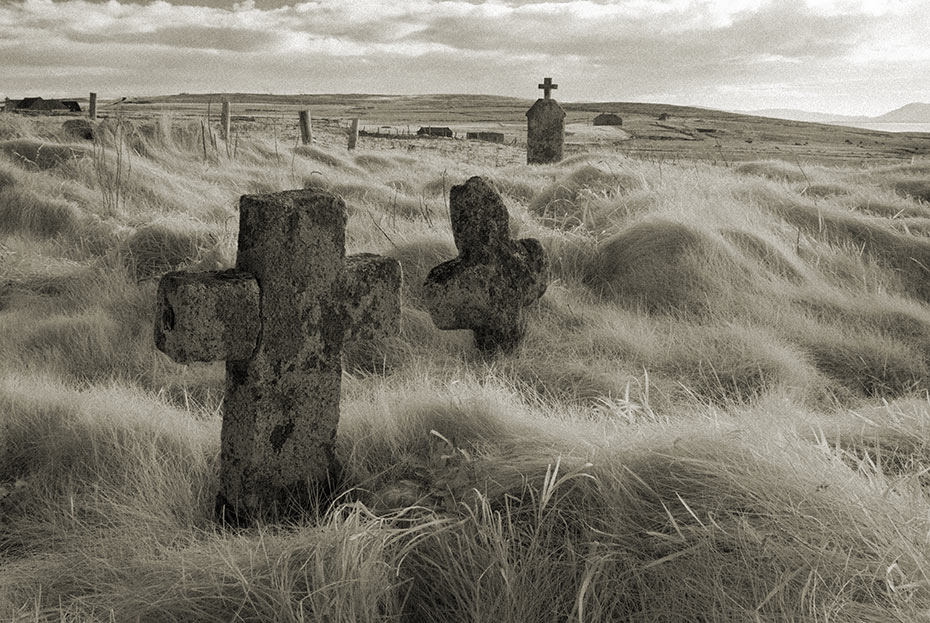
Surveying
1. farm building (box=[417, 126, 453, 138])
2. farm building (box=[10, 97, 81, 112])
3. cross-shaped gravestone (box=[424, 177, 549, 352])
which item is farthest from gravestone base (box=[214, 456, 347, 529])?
farm building (box=[10, 97, 81, 112])

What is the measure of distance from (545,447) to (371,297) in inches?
35.1

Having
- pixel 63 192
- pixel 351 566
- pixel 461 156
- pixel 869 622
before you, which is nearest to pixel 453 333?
pixel 351 566

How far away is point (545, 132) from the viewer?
15805 millimetres

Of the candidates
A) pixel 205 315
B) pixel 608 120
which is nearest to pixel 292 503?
pixel 205 315

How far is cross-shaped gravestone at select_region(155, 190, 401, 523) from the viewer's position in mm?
2727

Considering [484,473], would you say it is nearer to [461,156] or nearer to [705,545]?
[705,545]

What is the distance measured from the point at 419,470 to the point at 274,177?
862 centimetres

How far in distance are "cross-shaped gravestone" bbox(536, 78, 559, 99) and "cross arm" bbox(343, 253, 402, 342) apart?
1333 cm

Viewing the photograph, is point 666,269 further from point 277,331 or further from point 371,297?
point 277,331

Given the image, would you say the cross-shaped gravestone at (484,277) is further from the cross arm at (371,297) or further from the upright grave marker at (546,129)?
the upright grave marker at (546,129)

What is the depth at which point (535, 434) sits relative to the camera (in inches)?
116

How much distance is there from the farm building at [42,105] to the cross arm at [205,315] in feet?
124

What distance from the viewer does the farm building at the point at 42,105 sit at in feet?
119

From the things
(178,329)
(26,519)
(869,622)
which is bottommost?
(26,519)
